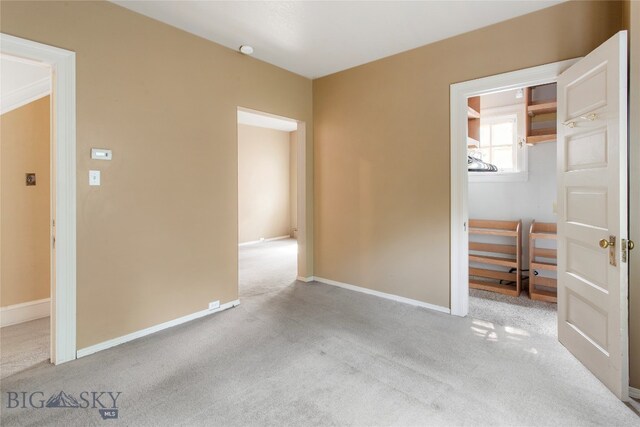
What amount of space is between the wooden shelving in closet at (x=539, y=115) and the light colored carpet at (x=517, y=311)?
74.0 inches

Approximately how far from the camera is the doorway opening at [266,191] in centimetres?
679

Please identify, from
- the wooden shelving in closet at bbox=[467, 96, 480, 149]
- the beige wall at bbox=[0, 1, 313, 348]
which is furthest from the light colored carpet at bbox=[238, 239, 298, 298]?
the wooden shelving in closet at bbox=[467, 96, 480, 149]

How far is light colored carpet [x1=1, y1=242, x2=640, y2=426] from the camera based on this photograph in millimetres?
1757

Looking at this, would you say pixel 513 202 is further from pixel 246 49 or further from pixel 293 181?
pixel 293 181

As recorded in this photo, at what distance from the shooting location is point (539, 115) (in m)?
3.96

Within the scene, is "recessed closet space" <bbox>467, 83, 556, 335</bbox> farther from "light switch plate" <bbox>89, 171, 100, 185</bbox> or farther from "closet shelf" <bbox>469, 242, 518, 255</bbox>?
"light switch plate" <bbox>89, 171, 100, 185</bbox>

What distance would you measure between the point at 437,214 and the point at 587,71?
1617 mm

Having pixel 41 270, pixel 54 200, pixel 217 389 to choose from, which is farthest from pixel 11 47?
pixel 217 389

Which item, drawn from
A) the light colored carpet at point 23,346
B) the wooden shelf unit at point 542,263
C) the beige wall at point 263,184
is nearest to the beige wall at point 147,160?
the light colored carpet at point 23,346

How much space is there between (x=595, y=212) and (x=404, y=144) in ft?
6.03

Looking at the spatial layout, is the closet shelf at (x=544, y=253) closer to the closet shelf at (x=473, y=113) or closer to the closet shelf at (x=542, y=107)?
the closet shelf at (x=542, y=107)

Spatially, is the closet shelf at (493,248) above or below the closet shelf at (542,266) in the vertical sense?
above

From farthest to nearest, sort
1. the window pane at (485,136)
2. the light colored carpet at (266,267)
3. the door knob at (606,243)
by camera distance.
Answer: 1. the window pane at (485,136)
2. the light colored carpet at (266,267)
3. the door knob at (606,243)

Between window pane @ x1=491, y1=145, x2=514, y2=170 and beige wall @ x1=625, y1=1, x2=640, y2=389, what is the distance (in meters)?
2.46
